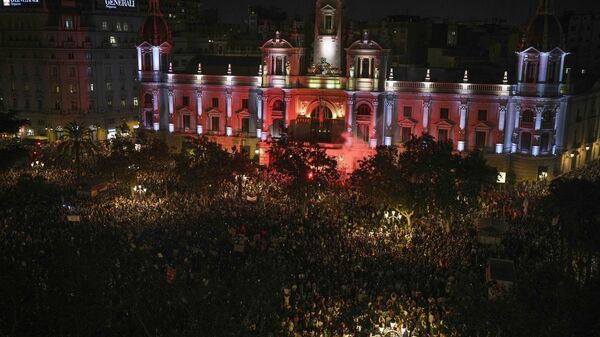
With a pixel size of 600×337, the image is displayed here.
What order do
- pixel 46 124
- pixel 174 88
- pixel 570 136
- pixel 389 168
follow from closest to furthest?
pixel 389 168 < pixel 570 136 < pixel 174 88 < pixel 46 124

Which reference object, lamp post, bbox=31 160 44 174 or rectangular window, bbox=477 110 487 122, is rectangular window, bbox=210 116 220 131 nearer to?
lamp post, bbox=31 160 44 174

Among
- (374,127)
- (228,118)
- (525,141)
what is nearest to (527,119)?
(525,141)

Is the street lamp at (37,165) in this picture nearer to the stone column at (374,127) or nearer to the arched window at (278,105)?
the arched window at (278,105)

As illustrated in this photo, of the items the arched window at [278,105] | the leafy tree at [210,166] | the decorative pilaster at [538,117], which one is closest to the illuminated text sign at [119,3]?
the arched window at [278,105]

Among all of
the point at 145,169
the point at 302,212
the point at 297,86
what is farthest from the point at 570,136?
the point at 145,169

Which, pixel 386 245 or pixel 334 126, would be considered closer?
pixel 386 245

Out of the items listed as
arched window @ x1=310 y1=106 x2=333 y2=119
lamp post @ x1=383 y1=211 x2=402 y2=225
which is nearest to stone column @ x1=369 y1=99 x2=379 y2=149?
arched window @ x1=310 y1=106 x2=333 y2=119

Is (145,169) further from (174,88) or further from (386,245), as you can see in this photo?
(386,245)
